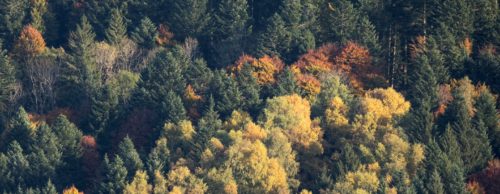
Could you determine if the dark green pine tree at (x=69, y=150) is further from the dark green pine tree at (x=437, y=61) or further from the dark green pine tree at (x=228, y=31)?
the dark green pine tree at (x=437, y=61)

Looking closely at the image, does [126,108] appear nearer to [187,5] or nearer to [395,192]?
[187,5]

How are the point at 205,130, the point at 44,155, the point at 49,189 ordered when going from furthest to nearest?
the point at 44,155 < the point at 205,130 < the point at 49,189

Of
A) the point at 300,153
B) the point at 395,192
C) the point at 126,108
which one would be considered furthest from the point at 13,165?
the point at 395,192

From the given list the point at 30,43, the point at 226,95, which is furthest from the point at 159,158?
the point at 30,43

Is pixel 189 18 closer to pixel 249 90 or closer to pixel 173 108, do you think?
pixel 249 90

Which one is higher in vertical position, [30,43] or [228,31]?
[228,31]
